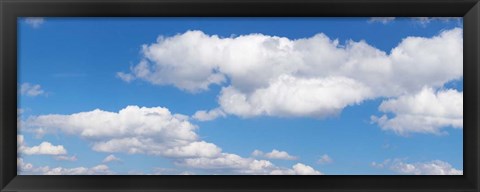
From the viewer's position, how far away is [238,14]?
1539mm

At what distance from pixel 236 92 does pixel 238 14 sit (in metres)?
0.27

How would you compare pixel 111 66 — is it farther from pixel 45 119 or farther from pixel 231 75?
pixel 231 75

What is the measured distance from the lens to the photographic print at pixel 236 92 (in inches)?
63.9

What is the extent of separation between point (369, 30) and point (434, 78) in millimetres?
232

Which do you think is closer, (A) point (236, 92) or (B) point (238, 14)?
(B) point (238, 14)

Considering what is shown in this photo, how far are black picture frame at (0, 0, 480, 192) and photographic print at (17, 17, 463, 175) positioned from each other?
0.05 metres

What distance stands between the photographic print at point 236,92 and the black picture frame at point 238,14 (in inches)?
2.1

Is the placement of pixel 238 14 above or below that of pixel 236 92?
above

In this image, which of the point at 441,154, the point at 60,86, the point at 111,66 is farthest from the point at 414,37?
the point at 60,86

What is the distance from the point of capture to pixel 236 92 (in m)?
1.71

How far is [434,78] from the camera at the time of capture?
164cm

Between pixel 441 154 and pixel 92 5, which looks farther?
pixel 441 154

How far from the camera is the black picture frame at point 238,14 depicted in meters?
1.52

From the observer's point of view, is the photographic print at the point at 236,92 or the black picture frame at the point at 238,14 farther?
the photographic print at the point at 236,92
